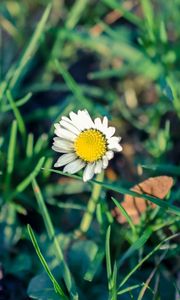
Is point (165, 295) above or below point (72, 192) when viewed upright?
below

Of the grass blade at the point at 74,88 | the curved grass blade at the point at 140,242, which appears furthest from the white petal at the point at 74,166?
the grass blade at the point at 74,88

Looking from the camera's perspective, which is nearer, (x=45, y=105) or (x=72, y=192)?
(x=72, y=192)

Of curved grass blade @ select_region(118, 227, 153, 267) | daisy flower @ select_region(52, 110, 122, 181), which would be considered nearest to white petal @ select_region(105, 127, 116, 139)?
daisy flower @ select_region(52, 110, 122, 181)

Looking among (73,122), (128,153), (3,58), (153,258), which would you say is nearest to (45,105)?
(3,58)

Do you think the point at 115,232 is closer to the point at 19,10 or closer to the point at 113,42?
the point at 113,42

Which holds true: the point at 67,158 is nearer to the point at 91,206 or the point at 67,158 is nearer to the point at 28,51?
the point at 91,206

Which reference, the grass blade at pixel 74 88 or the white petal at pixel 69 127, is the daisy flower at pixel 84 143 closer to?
the white petal at pixel 69 127

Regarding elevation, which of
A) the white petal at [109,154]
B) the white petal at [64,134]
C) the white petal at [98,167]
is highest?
the white petal at [64,134]

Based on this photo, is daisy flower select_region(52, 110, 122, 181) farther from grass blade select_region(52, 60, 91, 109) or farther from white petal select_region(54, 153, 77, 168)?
grass blade select_region(52, 60, 91, 109)
